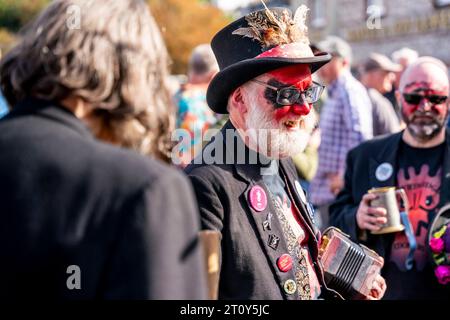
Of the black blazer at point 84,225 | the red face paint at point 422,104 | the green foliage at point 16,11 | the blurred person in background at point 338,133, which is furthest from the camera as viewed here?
the green foliage at point 16,11

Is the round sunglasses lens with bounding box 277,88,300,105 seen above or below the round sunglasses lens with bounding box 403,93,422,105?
above

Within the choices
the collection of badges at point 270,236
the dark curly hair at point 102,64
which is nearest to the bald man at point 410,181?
the collection of badges at point 270,236

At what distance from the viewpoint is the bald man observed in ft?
14.1

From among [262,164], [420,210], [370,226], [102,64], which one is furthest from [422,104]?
[102,64]

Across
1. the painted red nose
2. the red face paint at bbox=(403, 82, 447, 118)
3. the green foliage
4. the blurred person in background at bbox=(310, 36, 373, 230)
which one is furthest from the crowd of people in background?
the green foliage

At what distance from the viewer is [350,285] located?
10.2 feet

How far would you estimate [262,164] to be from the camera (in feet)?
9.77

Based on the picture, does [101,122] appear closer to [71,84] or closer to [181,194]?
[71,84]

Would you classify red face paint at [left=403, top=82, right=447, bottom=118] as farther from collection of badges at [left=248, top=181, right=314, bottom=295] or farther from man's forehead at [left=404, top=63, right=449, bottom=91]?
collection of badges at [left=248, top=181, right=314, bottom=295]

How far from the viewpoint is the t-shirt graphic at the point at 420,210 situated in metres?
4.32

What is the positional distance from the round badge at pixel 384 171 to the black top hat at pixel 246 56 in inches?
59.0

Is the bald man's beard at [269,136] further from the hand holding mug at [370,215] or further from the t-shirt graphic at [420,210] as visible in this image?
the t-shirt graphic at [420,210]

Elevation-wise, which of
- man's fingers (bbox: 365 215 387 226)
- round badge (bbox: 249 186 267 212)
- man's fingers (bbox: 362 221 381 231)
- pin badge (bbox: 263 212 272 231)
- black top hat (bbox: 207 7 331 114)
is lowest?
man's fingers (bbox: 362 221 381 231)

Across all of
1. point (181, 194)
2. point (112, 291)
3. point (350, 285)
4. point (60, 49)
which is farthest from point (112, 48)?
point (350, 285)
